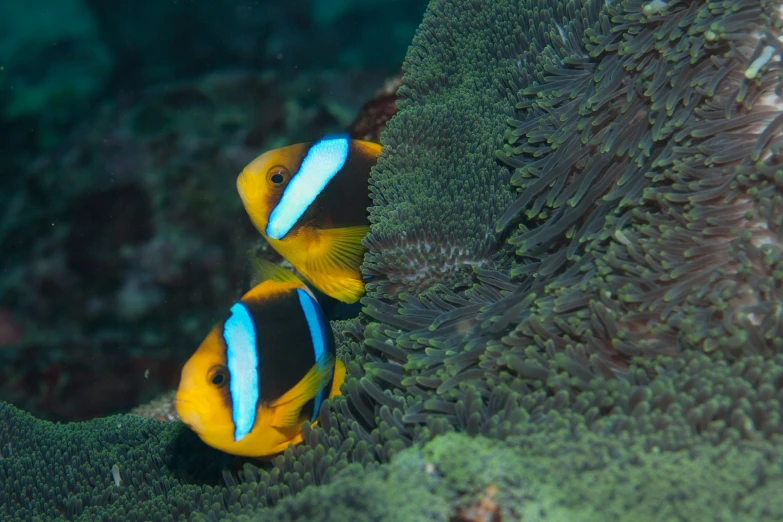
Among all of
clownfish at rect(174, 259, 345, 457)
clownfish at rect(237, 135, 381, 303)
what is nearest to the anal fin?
clownfish at rect(237, 135, 381, 303)

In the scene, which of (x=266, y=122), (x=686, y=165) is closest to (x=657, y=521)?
(x=686, y=165)

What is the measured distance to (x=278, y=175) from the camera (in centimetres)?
200

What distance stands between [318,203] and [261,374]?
2.49 feet

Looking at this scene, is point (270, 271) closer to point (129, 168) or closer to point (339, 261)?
point (339, 261)

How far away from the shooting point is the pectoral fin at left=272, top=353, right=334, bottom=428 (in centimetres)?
147

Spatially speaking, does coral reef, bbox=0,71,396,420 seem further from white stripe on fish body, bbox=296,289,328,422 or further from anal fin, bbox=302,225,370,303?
white stripe on fish body, bbox=296,289,328,422

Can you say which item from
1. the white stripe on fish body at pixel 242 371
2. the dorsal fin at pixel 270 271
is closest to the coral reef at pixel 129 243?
the dorsal fin at pixel 270 271

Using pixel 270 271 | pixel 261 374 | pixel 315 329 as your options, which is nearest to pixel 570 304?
pixel 315 329

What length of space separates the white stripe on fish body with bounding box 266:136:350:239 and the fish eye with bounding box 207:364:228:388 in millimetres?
747

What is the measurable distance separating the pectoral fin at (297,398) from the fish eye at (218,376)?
15cm

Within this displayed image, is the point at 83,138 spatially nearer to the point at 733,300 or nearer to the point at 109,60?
the point at 109,60

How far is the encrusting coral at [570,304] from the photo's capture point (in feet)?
3.39

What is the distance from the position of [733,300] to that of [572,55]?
110 centimetres

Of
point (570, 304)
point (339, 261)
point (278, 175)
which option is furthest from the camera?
point (339, 261)
